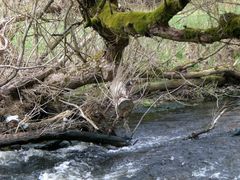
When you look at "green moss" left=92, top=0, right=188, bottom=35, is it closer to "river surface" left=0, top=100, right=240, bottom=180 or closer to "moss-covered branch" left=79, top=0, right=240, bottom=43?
"moss-covered branch" left=79, top=0, right=240, bottom=43

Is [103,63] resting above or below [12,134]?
above

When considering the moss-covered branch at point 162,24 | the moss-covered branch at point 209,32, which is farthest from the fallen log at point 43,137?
the moss-covered branch at point 209,32

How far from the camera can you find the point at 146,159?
7.60 metres

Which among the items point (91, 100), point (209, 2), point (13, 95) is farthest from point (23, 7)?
point (209, 2)

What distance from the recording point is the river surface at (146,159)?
697 centimetres

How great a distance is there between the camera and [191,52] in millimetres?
11703

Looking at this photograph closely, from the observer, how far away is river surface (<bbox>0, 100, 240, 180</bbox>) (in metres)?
6.97

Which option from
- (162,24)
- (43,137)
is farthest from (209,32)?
(43,137)

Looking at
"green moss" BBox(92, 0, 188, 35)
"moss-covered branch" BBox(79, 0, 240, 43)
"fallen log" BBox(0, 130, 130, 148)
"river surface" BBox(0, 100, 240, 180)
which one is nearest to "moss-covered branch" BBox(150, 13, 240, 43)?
"moss-covered branch" BBox(79, 0, 240, 43)

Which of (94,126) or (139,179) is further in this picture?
(94,126)

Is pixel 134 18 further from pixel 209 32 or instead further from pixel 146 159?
pixel 146 159

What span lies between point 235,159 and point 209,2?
2.32 meters

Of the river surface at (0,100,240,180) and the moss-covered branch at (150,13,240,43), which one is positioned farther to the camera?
the river surface at (0,100,240,180)

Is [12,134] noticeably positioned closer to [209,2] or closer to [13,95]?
[13,95]
